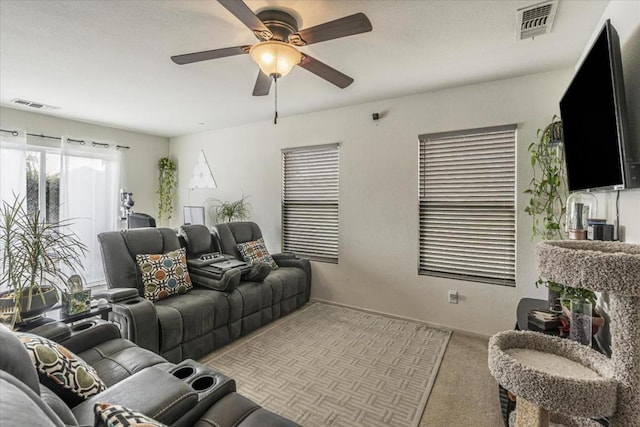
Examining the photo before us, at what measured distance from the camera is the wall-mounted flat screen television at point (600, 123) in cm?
129

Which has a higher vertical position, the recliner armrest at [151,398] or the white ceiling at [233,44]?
the white ceiling at [233,44]

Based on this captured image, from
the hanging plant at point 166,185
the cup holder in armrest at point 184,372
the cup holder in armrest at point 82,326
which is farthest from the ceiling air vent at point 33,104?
the cup holder in armrest at point 184,372

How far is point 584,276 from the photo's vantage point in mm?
843

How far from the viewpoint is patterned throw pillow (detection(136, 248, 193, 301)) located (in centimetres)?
270

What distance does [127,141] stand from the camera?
5152 mm

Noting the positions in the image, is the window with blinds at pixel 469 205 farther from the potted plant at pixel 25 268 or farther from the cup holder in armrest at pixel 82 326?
the potted plant at pixel 25 268

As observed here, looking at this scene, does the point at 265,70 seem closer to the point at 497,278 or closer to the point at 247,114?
the point at 247,114

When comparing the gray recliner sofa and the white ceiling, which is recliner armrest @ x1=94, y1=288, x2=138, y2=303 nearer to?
the gray recliner sofa

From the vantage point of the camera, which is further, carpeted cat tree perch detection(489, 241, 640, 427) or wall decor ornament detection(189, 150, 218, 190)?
wall decor ornament detection(189, 150, 218, 190)

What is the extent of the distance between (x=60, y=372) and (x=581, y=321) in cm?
236

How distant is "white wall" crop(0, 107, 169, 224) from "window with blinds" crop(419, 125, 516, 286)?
471 centimetres

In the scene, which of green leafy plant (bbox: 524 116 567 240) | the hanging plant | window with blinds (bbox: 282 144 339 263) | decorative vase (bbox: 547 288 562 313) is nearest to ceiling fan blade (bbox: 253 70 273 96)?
window with blinds (bbox: 282 144 339 263)

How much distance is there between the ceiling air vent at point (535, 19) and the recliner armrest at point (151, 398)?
9.04ft

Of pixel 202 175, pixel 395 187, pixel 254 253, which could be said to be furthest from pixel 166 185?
pixel 395 187
